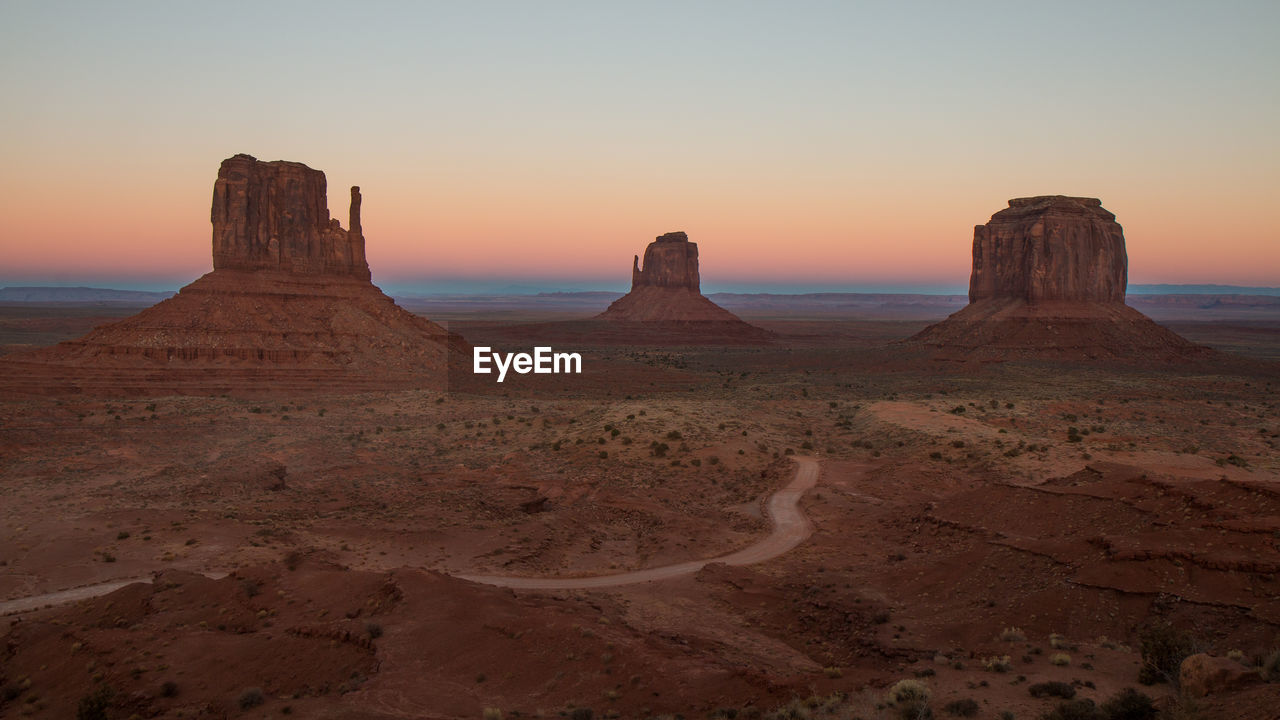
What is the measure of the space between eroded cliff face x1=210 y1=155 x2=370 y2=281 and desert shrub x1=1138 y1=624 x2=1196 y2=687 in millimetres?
62122

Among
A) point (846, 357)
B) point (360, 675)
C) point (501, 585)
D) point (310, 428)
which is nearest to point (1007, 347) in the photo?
point (846, 357)

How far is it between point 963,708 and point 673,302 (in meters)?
119

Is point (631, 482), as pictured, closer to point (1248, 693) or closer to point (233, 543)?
point (233, 543)

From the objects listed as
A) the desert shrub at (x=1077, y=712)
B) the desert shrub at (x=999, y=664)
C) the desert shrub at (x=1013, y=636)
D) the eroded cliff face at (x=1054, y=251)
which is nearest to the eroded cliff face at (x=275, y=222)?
the desert shrub at (x=1013, y=636)

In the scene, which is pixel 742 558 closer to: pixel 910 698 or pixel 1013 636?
pixel 1013 636

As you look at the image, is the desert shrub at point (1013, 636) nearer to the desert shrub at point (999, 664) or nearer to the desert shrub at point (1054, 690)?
the desert shrub at point (999, 664)

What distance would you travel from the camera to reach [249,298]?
188 ft

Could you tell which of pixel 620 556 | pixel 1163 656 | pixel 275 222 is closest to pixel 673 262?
pixel 275 222

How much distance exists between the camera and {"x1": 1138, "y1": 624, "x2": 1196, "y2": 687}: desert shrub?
10.9 m

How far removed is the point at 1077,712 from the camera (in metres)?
9.49

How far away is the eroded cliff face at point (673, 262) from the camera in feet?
432

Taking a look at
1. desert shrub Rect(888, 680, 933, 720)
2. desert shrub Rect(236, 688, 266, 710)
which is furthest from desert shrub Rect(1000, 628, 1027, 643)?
desert shrub Rect(236, 688, 266, 710)

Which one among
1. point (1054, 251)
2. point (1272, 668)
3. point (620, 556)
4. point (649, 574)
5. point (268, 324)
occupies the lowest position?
point (620, 556)

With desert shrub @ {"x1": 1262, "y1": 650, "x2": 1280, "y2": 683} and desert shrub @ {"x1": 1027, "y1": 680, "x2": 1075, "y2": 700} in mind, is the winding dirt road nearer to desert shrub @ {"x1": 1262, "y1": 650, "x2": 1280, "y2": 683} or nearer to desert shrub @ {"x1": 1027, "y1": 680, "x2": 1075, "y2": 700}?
desert shrub @ {"x1": 1027, "y1": 680, "x2": 1075, "y2": 700}
